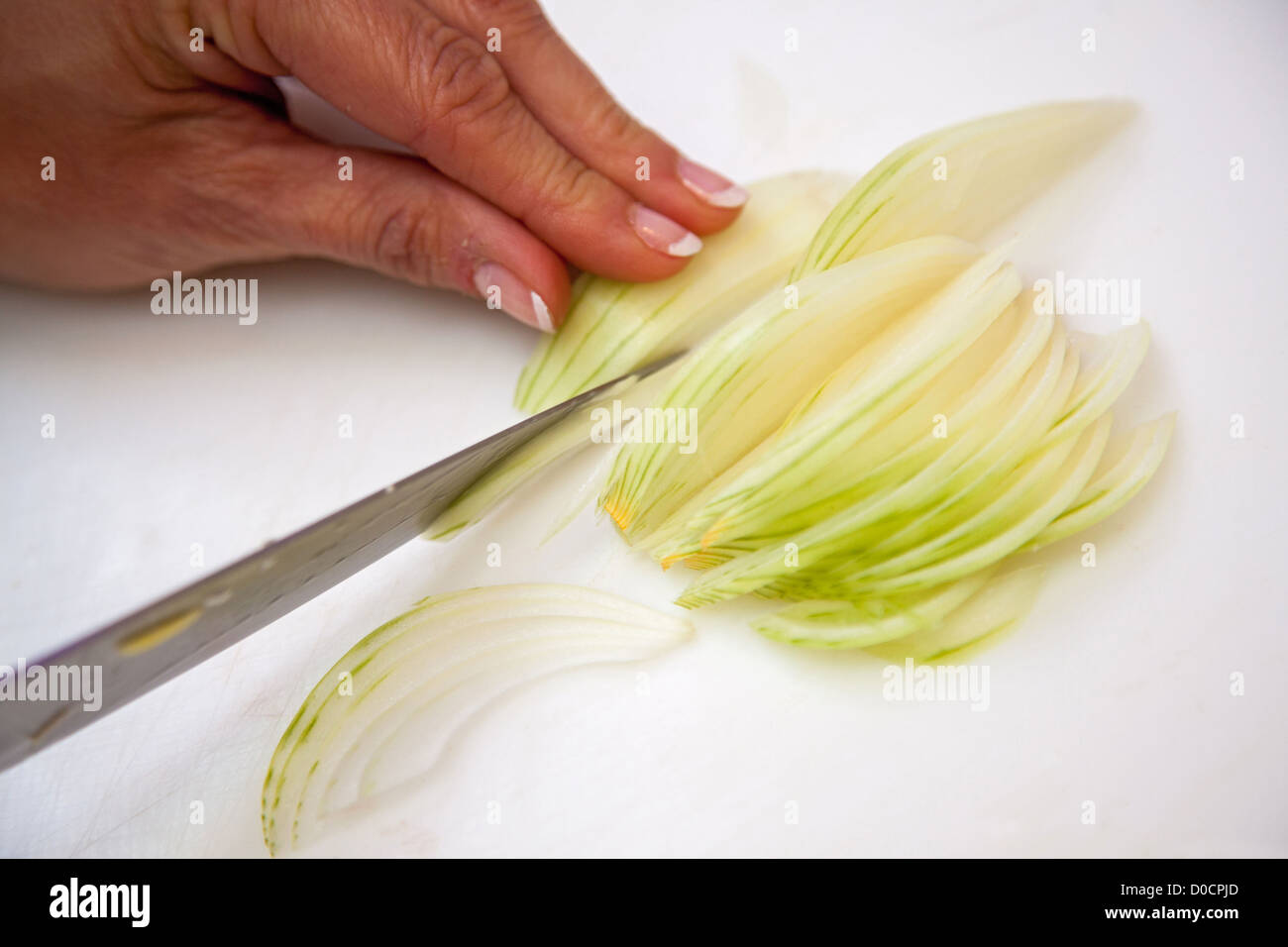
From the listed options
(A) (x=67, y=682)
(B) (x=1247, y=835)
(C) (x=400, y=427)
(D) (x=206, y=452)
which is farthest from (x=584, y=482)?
(B) (x=1247, y=835)

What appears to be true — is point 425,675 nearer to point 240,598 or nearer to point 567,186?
point 240,598
